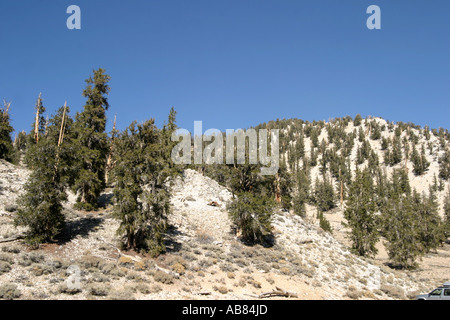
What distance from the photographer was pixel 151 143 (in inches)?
913

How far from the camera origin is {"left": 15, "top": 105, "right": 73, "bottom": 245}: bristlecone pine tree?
18.6 metres

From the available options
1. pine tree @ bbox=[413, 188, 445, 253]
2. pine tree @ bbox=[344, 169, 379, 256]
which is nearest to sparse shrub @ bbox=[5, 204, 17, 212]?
pine tree @ bbox=[344, 169, 379, 256]

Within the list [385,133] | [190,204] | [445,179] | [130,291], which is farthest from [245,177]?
[385,133]

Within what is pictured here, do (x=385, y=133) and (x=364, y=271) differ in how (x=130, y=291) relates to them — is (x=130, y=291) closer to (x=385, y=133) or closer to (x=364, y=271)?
(x=364, y=271)

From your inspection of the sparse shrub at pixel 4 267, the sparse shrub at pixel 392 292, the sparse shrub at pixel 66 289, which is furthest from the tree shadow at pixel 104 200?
the sparse shrub at pixel 392 292

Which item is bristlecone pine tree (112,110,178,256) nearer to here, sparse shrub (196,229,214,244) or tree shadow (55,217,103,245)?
tree shadow (55,217,103,245)

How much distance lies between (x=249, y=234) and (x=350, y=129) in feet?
518

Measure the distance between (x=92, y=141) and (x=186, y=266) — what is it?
16717 millimetres

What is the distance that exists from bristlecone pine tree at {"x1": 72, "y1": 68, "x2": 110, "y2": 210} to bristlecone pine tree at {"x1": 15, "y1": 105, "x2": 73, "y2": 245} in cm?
477

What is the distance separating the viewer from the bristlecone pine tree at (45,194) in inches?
734


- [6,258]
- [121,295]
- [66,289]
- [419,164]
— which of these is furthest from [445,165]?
[6,258]

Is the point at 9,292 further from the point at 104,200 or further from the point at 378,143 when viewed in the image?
the point at 378,143

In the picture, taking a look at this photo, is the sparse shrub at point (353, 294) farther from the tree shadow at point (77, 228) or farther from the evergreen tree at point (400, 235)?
the evergreen tree at point (400, 235)

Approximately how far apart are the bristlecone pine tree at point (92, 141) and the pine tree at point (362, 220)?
106ft
